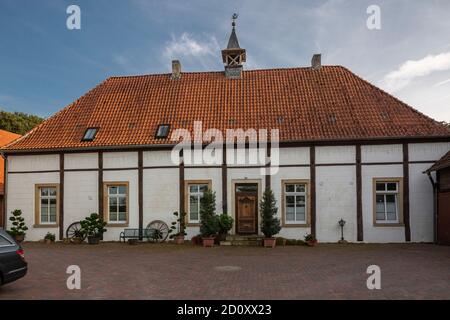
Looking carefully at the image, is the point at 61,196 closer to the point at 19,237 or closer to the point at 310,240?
the point at 19,237

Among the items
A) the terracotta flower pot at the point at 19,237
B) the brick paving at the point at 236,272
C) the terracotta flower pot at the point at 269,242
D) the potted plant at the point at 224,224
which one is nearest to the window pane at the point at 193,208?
the potted plant at the point at 224,224

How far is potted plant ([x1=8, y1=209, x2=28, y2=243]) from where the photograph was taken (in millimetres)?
17591

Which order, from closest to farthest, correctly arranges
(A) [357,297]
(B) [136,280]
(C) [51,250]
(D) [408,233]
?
(A) [357,297]
(B) [136,280]
(C) [51,250]
(D) [408,233]

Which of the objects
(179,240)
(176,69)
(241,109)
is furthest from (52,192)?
(241,109)

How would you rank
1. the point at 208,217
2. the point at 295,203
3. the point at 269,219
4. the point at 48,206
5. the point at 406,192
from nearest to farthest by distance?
the point at 269,219, the point at 208,217, the point at 406,192, the point at 295,203, the point at 48,206

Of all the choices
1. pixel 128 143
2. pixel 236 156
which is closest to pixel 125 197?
pixel 128 143

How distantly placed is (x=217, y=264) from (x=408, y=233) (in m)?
8.98

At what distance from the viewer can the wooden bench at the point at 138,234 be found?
1700cm

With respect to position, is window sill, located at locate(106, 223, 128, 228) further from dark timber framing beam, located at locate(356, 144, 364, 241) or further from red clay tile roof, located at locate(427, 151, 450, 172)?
red clay tile roof, located at locate(427, 151, 450, 172)

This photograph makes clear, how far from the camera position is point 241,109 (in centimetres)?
1844

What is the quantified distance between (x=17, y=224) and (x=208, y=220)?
8699 mm

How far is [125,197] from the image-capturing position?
17.6m

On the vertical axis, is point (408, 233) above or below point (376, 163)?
below
